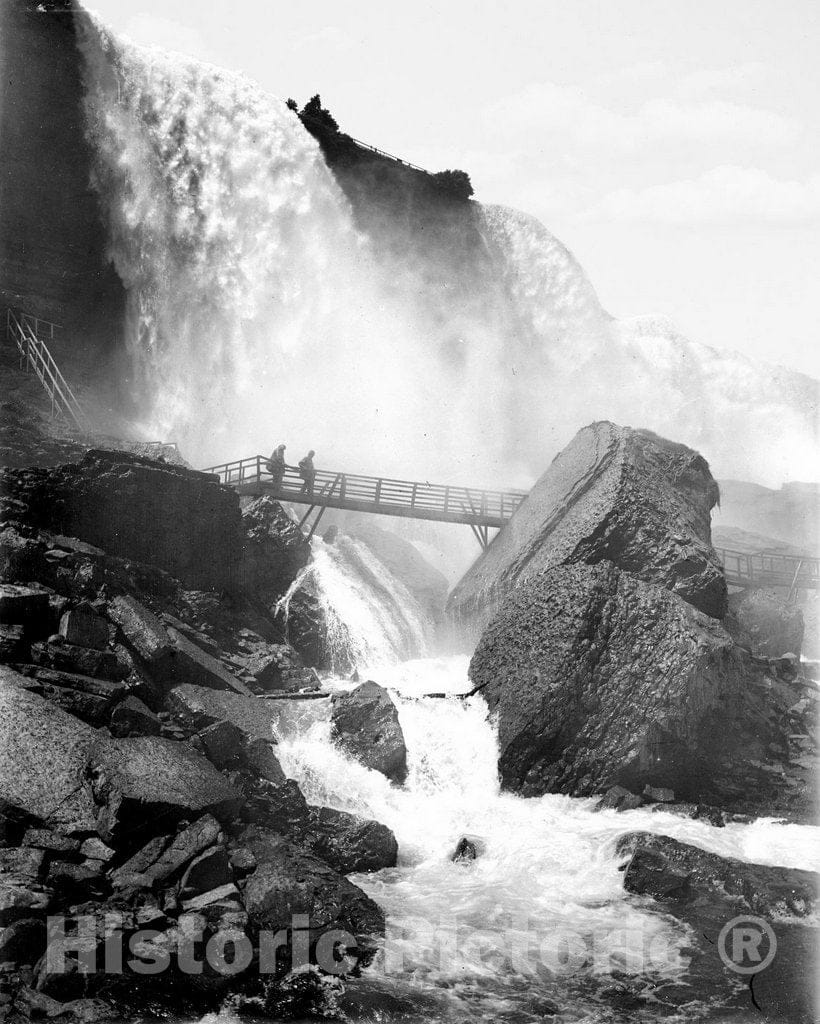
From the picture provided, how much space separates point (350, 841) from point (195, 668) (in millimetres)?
4576

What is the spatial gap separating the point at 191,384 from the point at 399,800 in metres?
20.8

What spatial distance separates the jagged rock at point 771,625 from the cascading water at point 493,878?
1010 cm

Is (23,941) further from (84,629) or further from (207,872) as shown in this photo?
(84,629)

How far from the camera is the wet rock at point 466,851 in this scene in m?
12.1

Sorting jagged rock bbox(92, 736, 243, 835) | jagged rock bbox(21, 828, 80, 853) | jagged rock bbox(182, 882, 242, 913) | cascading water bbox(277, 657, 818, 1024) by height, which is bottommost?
cascading water bbox(277, 657, 818, 1024)

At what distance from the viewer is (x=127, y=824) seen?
10.1 m

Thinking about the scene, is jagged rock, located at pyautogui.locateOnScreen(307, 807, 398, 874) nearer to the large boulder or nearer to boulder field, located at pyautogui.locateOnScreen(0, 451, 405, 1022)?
boulder field, located at pyautogui.locateOnScreen(0, 451, 405, 1022)

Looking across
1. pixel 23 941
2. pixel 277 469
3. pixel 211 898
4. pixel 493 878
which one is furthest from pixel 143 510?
pixel 23 941

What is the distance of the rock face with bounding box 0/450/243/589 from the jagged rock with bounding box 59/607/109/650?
3690 mm

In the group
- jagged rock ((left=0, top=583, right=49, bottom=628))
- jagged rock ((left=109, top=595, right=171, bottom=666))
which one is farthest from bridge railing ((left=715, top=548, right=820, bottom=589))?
jagged rock ((left=0, top=583, right=49, bottom=628))

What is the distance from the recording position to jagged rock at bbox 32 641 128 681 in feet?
42.0

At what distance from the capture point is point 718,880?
436 inches

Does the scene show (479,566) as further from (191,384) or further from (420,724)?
(191,384)

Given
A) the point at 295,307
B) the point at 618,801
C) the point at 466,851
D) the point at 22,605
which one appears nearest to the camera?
the point at 466,851
